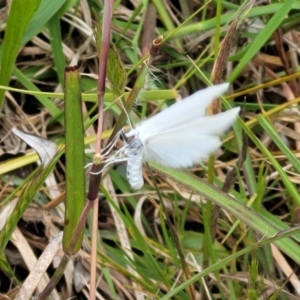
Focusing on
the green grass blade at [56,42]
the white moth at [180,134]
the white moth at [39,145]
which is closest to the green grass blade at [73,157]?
the white moth at [180,134]

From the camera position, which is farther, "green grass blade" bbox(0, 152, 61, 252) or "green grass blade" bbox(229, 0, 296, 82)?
"green grass blade" bbox(229, 0, 296, 82)

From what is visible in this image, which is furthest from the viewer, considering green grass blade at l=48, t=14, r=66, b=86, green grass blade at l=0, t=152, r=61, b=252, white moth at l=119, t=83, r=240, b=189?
green grass blade at l=48, t=14, r=66, b=86

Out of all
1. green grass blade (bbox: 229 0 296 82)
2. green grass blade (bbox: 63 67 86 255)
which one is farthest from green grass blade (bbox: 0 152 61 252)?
green grass blade (bbox: 229 0 296 82)

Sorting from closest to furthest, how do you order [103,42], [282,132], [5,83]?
[103,42] → [5,83] → [282,132]

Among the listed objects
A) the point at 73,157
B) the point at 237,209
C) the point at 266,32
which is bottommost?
the point at 237,209

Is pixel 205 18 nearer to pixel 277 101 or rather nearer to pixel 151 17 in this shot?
pixel 151 17

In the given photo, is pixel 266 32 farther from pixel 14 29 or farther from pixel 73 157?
pixel 73 157

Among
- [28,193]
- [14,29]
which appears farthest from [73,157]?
[14,29]

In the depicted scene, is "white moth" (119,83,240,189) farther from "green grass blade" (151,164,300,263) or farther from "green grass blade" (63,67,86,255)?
"green grass blade" (151,164,300,263)

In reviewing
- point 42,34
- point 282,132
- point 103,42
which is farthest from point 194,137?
point 42,34
